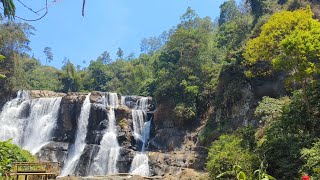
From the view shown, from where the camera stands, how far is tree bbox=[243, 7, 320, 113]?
14.3 metres

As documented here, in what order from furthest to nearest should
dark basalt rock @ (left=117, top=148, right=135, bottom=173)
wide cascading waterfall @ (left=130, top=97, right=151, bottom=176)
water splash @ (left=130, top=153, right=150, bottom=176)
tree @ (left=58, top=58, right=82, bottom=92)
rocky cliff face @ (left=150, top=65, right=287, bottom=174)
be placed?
tree @ (left=58, top=58, right=82, bottom=92), dark basalt rock @ (left=117, top=148, right=135, bottom=173), wide cascading waterfall @ (left=130, top=97, right=151, bottom=176), water splash @ (left=130, top=153, right=150, bottom=176), rocky cliff face @ (left=150, top=65, right=287, bottom=174)

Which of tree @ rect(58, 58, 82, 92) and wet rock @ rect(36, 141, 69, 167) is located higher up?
tree @ rect(58, 58, 82, 92)

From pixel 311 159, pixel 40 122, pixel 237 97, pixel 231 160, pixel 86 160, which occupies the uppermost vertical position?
pixel 237 97

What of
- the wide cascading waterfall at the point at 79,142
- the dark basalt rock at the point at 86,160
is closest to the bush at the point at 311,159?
the dark basalt rock at the point at 86,160

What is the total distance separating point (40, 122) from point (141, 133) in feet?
31.7

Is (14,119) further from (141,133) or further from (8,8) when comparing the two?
(8,8)

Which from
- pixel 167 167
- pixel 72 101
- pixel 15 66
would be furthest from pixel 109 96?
pixel 15 66

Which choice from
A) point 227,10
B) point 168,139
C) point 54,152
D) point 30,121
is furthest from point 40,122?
point 227,10

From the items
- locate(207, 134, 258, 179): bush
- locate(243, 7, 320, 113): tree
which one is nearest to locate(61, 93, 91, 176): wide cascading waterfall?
locate(207, 134, 258, 179): bush

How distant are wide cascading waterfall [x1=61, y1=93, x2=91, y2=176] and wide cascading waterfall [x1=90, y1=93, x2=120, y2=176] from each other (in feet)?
5.85

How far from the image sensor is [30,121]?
31656mm

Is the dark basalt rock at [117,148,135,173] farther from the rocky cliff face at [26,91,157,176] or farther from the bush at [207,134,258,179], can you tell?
the bush at [207,134,258,179]

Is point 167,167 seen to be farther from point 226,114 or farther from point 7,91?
point 7,91

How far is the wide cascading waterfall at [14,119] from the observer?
31000 mm
